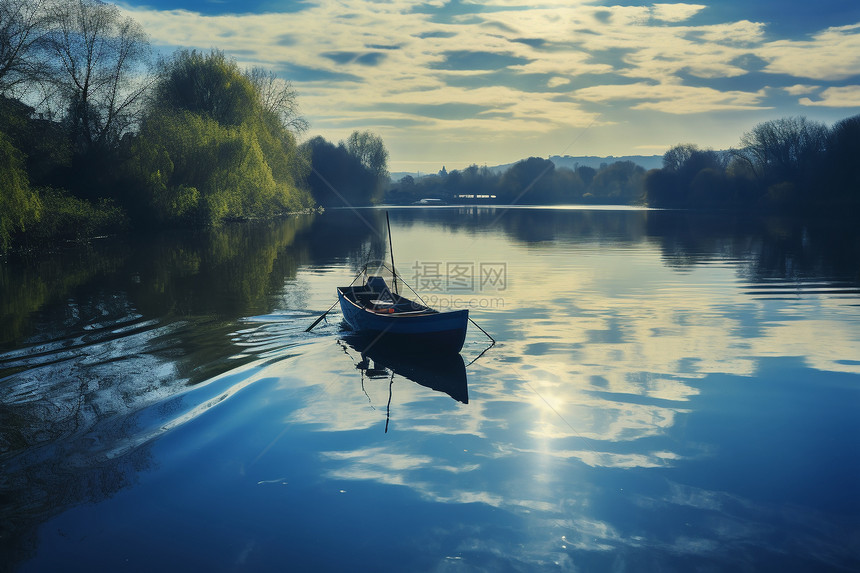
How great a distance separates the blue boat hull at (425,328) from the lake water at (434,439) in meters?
0.72

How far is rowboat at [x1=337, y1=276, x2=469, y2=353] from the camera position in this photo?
15.8 metres

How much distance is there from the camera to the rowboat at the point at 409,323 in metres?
15.8

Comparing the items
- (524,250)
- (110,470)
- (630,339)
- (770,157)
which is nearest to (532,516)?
(110,470)

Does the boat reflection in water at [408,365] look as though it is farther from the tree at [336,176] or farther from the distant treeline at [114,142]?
the tree at [336,176]

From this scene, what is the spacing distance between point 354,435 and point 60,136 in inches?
1556

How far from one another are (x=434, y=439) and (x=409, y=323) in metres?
5.54

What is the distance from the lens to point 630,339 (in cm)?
1830

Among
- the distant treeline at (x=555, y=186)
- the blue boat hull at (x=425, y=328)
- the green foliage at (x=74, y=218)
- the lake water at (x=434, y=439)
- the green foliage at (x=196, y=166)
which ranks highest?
the distant treeline at (x=555, y=186)

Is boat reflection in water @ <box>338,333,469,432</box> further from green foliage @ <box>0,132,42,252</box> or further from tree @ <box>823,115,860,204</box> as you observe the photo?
tree @ <box>823,115,860,204</box>

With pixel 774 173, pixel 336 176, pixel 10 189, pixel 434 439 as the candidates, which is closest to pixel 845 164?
pixel 774 173

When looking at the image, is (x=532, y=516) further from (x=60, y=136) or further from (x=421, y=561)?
(x=60, y=136)

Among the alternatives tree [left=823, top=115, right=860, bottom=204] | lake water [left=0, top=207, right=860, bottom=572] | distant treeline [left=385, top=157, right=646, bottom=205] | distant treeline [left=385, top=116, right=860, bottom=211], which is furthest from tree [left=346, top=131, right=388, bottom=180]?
lake water [left=0, top=207, right=860, bottom=572]

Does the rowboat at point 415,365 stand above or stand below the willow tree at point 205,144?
below

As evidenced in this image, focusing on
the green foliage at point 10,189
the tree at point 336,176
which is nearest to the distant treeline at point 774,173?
the tree at point 336,176
